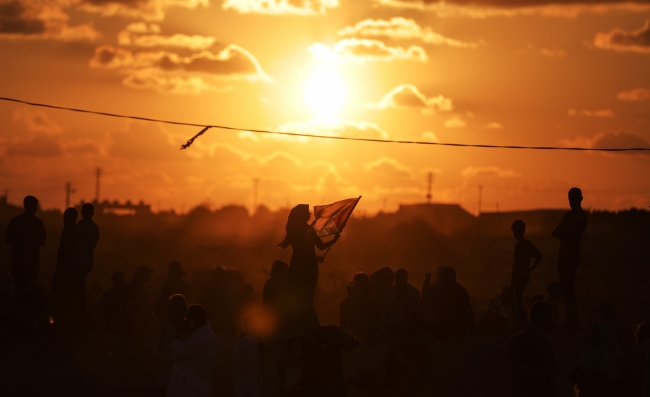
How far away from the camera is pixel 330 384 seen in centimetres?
1245

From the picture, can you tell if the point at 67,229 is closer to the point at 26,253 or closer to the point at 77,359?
the point at 26,253

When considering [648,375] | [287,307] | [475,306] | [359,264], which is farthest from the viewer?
[359,264]

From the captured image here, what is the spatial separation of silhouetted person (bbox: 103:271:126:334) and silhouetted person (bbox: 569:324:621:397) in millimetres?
9214

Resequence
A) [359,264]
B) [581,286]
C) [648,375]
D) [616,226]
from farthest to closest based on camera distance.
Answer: [359,264]
[616,226]
[581,286]
[648,375]

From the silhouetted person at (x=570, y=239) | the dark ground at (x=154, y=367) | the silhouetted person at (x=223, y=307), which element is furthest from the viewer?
the silhouetted person at (x=223, y=307)

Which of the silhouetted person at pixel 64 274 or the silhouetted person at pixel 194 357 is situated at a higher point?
the silhouetted person at pixel 64 274

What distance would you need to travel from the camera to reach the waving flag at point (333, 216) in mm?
16562

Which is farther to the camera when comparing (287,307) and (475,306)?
(475,306)

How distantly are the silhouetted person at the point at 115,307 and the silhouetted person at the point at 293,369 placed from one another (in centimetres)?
667

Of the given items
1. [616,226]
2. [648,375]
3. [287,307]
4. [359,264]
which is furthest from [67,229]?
[359,264]

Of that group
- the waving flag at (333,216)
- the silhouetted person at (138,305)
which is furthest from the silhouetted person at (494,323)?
the silhouetted person at (138,305)

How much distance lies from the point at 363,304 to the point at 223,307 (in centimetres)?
253

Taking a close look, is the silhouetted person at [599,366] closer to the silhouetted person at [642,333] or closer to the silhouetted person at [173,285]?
the silhouetted person at [642,333]

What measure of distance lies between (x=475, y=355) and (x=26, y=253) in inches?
308
